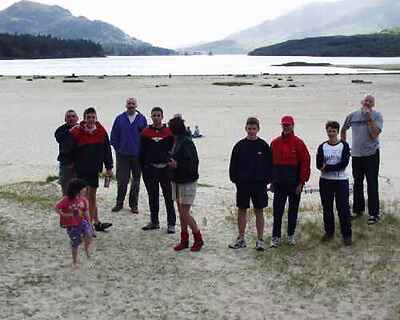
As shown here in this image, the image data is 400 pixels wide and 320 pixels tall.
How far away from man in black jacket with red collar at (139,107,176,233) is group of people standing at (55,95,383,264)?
0.05 feet

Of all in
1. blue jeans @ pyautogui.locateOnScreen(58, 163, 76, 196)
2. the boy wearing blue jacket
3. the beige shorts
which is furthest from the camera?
blue jeans @ pyautogui.locateOnScreen(58, 163, 76, 196)

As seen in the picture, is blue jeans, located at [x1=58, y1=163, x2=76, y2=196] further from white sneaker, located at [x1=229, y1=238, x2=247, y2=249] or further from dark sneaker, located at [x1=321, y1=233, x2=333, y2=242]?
dark sneaker, located at [x1=321, y1=233, x2=333, y2=242]

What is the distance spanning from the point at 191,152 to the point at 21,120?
23.4m

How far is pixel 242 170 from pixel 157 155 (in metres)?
1.55

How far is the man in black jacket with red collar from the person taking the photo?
30.1 ft

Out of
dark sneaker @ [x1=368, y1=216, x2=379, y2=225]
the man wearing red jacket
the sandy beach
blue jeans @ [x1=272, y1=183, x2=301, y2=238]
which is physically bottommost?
the sandy beach

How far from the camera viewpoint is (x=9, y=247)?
9109 mm

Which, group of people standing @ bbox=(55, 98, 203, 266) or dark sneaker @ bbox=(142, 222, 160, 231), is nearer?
group of people standing @ bbox=(55, 98, 203, 266)

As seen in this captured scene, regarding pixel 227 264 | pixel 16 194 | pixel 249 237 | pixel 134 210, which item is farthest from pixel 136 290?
pixel 16 194

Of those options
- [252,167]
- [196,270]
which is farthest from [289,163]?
[196,270]

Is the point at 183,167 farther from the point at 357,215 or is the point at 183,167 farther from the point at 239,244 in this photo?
the point at 357,215

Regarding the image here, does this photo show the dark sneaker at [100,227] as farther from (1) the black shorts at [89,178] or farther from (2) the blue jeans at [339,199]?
(2) the blue jeans at [339,199]

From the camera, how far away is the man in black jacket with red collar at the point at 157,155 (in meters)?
9.18

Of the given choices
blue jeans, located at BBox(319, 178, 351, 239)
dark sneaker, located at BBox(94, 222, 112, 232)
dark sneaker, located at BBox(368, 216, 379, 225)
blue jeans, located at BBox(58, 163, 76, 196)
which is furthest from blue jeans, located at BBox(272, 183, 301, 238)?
blue jeans, located at BBox(58, 163, 76, 196)
